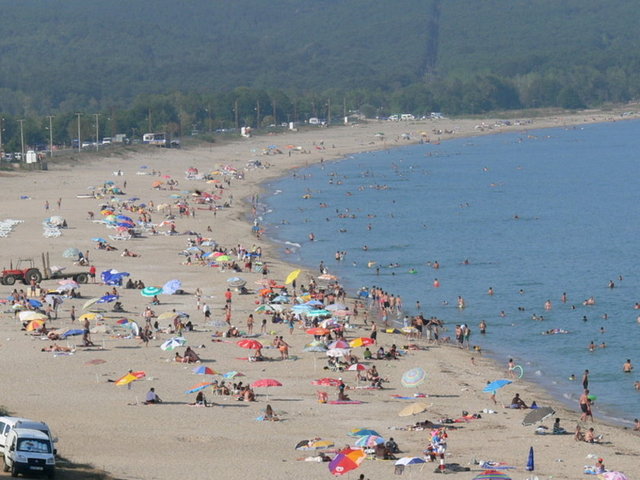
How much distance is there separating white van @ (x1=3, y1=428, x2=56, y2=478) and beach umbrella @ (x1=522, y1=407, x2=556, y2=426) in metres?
13.5

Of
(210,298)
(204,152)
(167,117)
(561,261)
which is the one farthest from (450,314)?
(167,117)

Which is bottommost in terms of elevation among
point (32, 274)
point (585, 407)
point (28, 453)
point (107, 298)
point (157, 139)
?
point (585, 407)

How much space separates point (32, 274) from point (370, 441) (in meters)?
25.9

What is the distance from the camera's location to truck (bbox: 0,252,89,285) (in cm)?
5100

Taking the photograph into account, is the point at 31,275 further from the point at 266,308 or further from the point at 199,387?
the point at 199,387

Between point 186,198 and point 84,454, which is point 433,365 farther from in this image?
point 186,198

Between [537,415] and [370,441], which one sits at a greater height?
[370,441]

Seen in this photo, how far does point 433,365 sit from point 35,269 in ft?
62.5

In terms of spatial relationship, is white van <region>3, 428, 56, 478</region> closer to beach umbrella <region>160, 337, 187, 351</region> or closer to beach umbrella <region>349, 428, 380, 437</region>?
beach umbrella <region>349, 428, 380, 437</region>

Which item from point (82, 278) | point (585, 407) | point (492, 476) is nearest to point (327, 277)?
point (82, 278)

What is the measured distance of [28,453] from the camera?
23.8 m

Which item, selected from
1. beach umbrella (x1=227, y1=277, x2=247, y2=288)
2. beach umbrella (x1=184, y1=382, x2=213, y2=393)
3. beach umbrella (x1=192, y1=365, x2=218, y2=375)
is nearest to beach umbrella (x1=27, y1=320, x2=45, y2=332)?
beach umbrella (x1=192, y1=365, x2=218, y2=375)

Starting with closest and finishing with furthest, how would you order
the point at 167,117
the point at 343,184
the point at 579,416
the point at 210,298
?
1. the point at 579,416
2. the point at 210,298
3. the point at 343,184
4. the point at 167,117

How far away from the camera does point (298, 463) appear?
2823 cm
